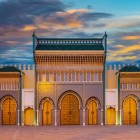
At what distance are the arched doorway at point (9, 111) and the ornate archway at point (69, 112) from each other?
364cm

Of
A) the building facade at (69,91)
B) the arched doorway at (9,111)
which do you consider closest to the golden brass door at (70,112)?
the building facade at (69,91)

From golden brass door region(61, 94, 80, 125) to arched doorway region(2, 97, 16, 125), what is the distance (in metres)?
3.71

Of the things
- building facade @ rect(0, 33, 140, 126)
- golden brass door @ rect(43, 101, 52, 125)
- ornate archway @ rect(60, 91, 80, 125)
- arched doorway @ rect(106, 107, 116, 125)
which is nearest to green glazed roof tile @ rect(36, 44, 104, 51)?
building facade @ rect(0, 33, 140, 126)

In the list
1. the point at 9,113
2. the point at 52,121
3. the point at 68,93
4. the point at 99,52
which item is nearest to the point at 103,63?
the point at 99,52

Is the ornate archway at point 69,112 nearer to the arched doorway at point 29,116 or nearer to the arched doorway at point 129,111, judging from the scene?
the arched doorway at point 29,116

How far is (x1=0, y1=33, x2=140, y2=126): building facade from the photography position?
34250mm

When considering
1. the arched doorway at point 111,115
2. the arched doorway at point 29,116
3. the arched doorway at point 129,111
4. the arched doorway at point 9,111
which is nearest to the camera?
the arched doorway at point 9,111

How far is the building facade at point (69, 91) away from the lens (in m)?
34.2

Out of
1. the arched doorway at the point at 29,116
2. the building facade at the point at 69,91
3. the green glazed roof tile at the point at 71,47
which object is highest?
the green glazed roof tile at the point at 71,47

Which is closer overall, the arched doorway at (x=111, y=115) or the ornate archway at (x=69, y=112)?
the ornate archway at (x=69, y=112)

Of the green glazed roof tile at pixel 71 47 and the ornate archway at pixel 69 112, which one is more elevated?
the green glazed roof tile at pixel 71 47

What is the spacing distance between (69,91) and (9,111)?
4782 mm

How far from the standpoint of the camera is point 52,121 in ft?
112

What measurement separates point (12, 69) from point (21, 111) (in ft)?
10.7
